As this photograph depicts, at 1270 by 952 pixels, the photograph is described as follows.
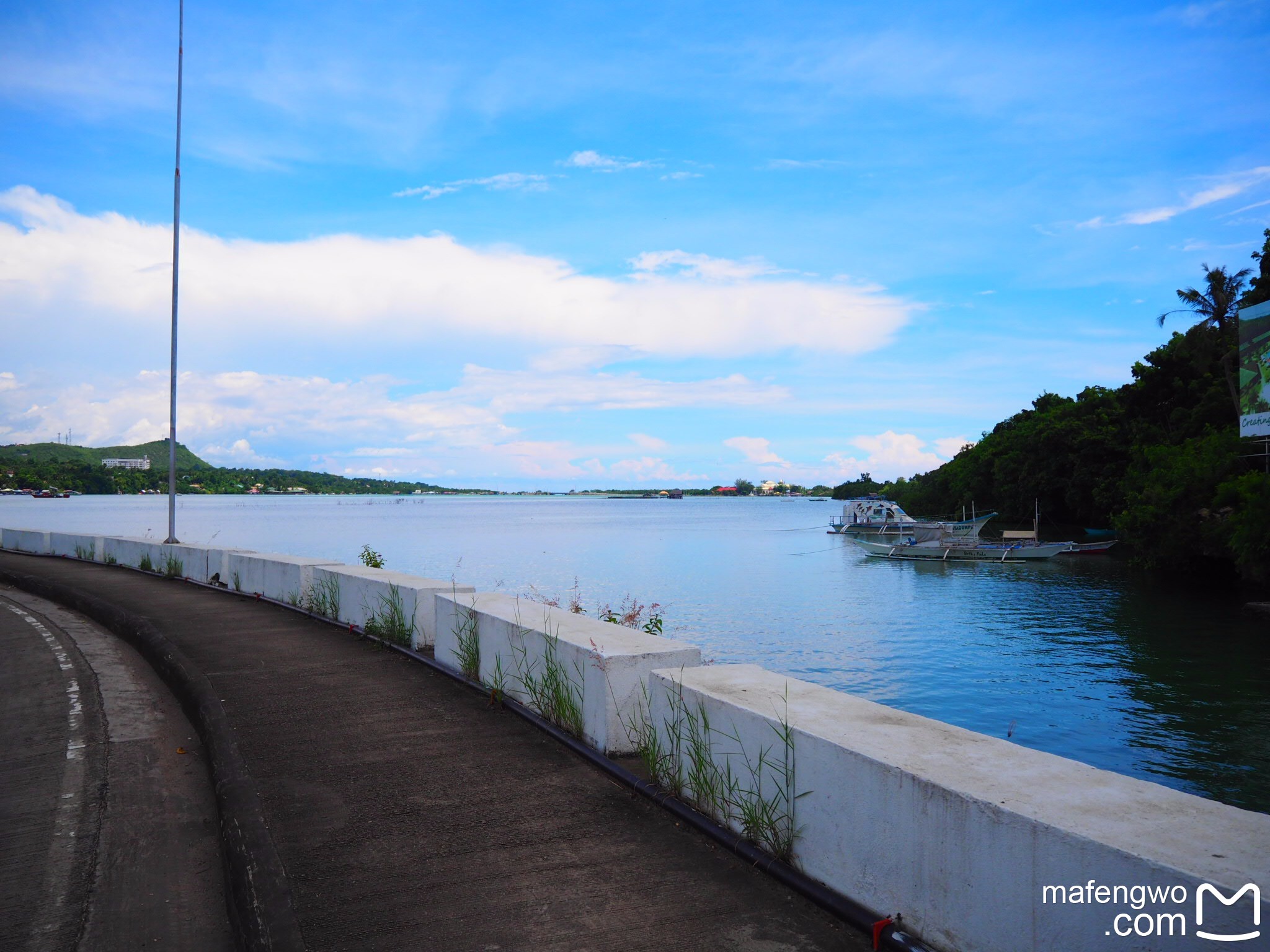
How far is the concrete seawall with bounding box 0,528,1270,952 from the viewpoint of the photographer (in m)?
2.57

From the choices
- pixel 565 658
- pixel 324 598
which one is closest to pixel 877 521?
pixel 324 598

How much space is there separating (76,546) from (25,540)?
3624 millimetres

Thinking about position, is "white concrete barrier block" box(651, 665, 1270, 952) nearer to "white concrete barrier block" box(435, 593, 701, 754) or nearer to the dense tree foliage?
"white concrete barrier block" box(435, 593, 701, 754)

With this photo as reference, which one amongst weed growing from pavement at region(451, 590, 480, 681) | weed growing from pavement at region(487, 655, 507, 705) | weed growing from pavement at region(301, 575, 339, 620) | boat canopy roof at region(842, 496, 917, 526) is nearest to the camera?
weed growing from pavement at region(487, 655, 507, 705)

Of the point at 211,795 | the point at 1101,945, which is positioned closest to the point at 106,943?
the point at 211,795

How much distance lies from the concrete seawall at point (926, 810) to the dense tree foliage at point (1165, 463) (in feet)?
114

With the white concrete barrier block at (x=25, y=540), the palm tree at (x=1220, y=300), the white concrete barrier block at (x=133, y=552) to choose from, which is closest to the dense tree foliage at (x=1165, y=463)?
the palm tree at (x=1220, y=300)

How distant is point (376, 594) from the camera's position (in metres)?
10.6

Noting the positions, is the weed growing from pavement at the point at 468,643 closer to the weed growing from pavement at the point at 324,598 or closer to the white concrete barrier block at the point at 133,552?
the weed growing from pavement at the point at 324,598

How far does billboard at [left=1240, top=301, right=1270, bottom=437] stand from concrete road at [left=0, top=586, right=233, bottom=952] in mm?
36177

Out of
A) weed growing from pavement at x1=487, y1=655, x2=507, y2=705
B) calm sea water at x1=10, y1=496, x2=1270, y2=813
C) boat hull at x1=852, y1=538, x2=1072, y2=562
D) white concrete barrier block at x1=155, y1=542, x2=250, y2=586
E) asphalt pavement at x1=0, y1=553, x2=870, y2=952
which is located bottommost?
calm sea water at x1=10, y1=496, x2=1270, y2=813

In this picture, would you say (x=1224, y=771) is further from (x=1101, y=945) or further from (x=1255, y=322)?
(x=1255, y=322)

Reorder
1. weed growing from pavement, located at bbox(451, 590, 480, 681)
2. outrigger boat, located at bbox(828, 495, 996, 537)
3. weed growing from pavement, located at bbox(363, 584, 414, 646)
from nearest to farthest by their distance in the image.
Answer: weed growing from pavement, located at bbox(451, 590, 480, 681)
weed growing from pavement, located at bbox(363, 584, 414, 646)
outrigger boat, located at bbox(828, 495, 996, 537)

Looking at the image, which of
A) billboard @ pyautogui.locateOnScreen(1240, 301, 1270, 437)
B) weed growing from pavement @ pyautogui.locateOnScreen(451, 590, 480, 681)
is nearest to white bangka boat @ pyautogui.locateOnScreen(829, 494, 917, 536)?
billboard @ pyautogui.locateOnScreen(1240, 301, 1270, 437)
